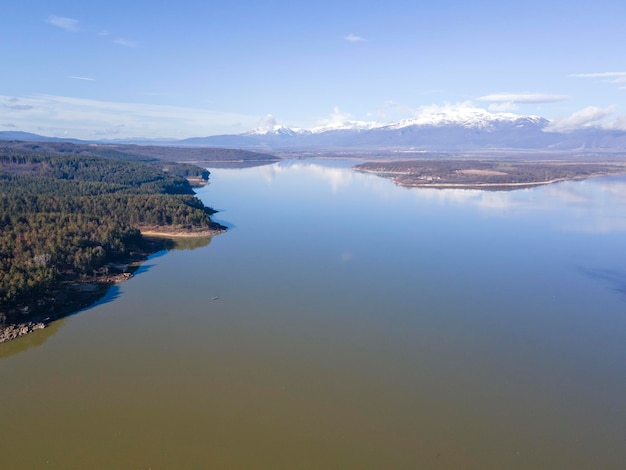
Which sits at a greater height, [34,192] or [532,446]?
[34,192]

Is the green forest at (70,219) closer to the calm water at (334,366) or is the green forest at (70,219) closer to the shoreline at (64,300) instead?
the shoreline at (64,300)

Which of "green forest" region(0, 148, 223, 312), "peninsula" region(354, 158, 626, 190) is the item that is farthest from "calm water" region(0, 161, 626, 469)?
"peninsula" region(354, 158, 626, 190)

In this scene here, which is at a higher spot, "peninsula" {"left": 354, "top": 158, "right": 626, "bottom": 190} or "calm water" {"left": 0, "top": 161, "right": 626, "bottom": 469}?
"peninsula" {"left": 354, "top": 158, "right": 626, "bottom": 190}

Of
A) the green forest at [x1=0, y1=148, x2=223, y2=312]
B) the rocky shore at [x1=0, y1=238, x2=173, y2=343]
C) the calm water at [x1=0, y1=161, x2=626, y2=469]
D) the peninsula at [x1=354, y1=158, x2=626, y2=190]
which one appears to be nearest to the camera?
the calm water at [x1=0, y1=161, x2=626, y2=469]

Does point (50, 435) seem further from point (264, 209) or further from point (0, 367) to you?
point (264, 209)

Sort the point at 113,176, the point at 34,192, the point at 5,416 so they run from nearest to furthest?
the point at 5,416 → the point at 34,192 → the point at 113,176

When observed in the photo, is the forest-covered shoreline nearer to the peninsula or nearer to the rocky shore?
the rocky shore

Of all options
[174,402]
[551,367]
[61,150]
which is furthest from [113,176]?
[551,367]
